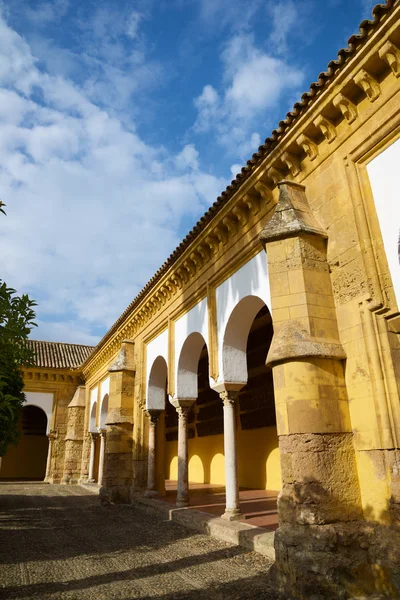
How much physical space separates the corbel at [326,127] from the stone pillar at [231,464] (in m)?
4.50

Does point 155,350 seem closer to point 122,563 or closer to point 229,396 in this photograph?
point 229,396

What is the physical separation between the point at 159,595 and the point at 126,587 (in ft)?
1.54

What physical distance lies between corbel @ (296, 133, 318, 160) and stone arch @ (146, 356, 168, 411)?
7082 millimetres

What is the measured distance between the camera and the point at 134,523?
898 cm

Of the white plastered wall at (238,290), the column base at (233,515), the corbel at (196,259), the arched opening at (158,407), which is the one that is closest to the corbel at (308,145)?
the white plastered wall at (238,290)

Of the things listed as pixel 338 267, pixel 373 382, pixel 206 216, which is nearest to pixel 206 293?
pixel 206 216

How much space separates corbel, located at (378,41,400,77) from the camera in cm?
476

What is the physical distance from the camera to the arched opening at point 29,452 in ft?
83.8

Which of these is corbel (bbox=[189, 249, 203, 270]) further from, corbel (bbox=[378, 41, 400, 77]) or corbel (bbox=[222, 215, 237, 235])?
corbel (bbox=[378, 41, 400, 77])

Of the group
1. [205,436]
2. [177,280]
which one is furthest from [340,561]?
[205,436]

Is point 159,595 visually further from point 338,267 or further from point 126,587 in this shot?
point 338,267

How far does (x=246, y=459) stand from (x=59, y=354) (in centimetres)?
1500

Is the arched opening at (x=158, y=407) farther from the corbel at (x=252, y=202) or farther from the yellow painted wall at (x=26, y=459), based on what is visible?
the yellow painted wall at (x=26, y=459)

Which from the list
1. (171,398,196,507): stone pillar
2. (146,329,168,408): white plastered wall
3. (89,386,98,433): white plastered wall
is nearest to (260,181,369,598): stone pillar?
(171,398,196,507): stone pillar
